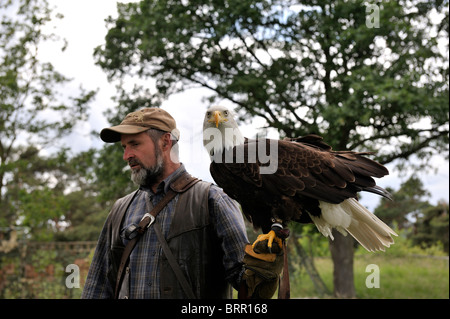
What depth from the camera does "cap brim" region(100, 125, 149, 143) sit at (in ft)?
A: 9.45

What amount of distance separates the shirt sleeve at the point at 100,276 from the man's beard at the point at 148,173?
486mm

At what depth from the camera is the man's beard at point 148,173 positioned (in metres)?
2.98

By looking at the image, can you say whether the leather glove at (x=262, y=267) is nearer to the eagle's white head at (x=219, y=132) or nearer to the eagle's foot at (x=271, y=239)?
the eagle's foot at (x=271, y=239)

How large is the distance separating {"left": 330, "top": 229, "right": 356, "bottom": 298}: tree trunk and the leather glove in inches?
397

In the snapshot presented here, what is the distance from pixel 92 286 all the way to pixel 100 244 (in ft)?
0.98

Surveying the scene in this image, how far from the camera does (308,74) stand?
41.5ft

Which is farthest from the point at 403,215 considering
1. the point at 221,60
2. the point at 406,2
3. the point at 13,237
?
the point at 13,237

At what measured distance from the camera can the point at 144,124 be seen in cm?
302

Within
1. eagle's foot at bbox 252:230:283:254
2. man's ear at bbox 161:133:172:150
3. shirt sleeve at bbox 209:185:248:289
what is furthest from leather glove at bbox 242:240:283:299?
man's ear at bbox 161:133:172:150

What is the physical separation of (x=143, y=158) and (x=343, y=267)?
35.2 feet

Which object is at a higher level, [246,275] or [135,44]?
[135,44]

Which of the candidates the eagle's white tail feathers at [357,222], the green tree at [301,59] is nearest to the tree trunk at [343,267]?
the green tree at [301,59]

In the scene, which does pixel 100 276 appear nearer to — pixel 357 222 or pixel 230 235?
pixel 230 235
